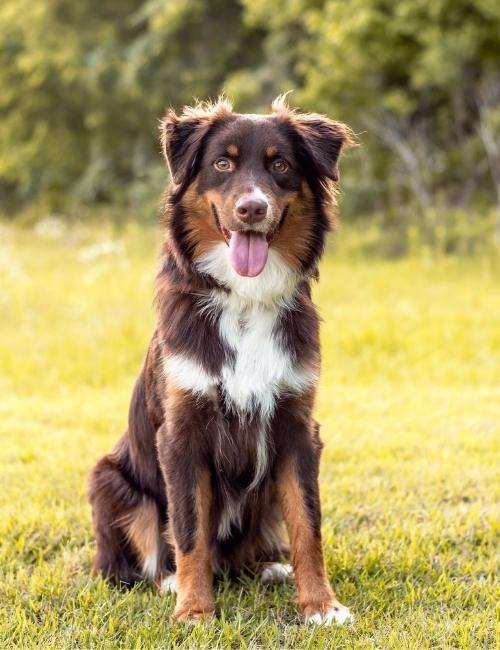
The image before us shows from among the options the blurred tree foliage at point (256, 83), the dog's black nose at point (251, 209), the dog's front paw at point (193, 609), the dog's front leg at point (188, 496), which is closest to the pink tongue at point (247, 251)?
the dog's black nose at point (251, 209)

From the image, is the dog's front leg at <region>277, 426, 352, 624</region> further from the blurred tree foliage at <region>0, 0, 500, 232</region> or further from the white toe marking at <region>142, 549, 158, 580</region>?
the blurred tree foliage at <region>0, 0, 500, 232</region>

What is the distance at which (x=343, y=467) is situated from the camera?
220 inches

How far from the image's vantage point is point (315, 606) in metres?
3.64

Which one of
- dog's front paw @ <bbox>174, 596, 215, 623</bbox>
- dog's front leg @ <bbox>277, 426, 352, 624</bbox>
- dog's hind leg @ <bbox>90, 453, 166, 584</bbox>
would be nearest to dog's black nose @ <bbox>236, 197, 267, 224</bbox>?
dog's front leg @ <bbox>277, 426, 352, 624</bbox>

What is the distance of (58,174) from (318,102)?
43.9 feet

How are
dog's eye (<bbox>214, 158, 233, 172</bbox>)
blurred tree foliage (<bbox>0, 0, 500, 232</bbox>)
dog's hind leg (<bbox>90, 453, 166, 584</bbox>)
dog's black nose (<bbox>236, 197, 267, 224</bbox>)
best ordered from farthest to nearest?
blurred tree foliage (<bbox>0, 0, 500, 232</bbox>), dog's hind leg (<bbox>90, 453, 166, 584</bbox>), dog's eye (<bbox>214, 158, 233, 172</bbox>), dog's black nose (<bbox>236, 197, 267, 224</bbox>)

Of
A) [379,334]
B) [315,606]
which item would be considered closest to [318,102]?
[379,334]

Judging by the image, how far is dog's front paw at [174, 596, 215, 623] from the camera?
11.7 ft

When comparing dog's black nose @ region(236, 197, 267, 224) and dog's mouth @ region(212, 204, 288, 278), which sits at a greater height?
dog's black nose @ region(236, 197, 267, 224)

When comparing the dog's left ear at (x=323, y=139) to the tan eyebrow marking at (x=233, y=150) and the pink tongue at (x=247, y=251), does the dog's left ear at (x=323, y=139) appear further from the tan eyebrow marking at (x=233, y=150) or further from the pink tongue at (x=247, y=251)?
the pink tongue at (x=247, y=251)

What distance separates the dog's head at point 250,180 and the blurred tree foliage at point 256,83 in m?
10.8

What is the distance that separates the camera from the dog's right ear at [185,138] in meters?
3.81

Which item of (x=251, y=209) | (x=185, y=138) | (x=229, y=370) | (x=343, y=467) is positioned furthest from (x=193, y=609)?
(x=343, y=467)

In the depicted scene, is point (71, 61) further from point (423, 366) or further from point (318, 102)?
point (423, 366)
